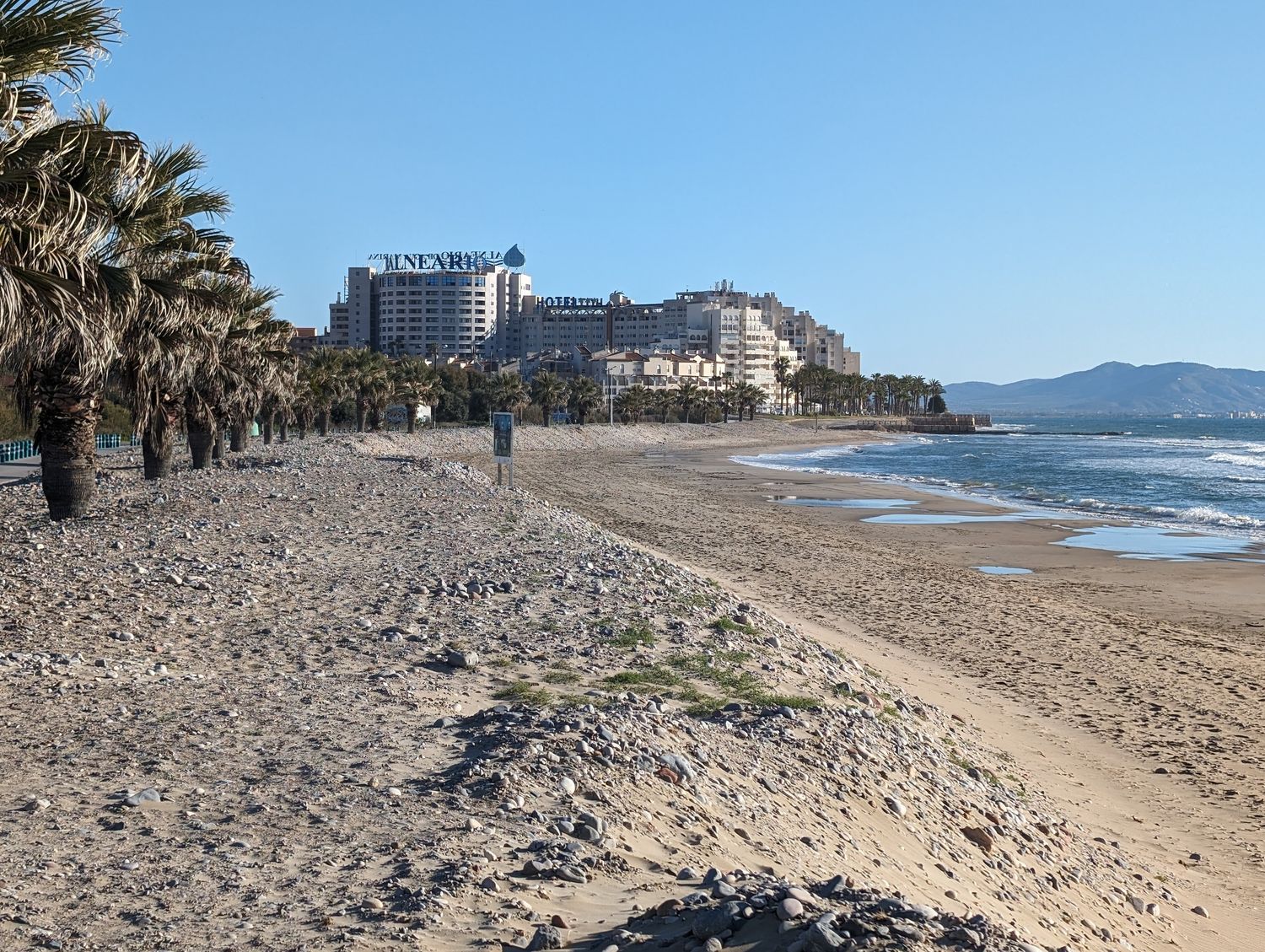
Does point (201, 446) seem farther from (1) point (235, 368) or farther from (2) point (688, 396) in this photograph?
(2) point (688, 396)

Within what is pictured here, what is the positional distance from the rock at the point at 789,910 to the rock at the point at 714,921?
174 millimetres

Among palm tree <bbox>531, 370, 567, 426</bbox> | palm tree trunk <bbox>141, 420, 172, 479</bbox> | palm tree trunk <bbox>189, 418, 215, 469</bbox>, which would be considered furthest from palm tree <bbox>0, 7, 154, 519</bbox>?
palm tree <bbox>531, 370, 567, 426</bbox>

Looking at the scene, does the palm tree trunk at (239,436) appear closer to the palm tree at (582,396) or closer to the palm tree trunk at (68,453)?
the palm tree trunk at (68,453)

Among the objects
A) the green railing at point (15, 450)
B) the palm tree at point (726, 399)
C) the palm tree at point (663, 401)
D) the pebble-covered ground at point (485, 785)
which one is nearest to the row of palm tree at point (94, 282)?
the pebble-covered ground at point (485, 785)

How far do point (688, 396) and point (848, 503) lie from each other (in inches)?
3957

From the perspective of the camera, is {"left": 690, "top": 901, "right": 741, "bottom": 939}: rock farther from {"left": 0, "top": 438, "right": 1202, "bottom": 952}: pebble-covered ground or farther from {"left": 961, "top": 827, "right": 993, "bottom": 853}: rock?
{"left": 961, "top": 827, "right": 993, "bottom": 853}: rock

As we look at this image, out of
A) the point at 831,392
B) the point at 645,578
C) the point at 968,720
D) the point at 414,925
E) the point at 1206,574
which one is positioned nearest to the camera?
the point at 414,925

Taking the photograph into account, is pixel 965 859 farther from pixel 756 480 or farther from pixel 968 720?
pixel 756 480

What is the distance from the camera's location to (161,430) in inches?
1120

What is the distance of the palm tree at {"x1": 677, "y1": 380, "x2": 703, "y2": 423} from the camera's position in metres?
144

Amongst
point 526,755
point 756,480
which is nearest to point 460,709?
point 526,755

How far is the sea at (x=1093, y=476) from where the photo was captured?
40562 millimetres

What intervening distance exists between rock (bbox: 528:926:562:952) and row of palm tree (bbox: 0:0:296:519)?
642 cm

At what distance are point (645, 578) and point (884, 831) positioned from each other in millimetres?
9113
